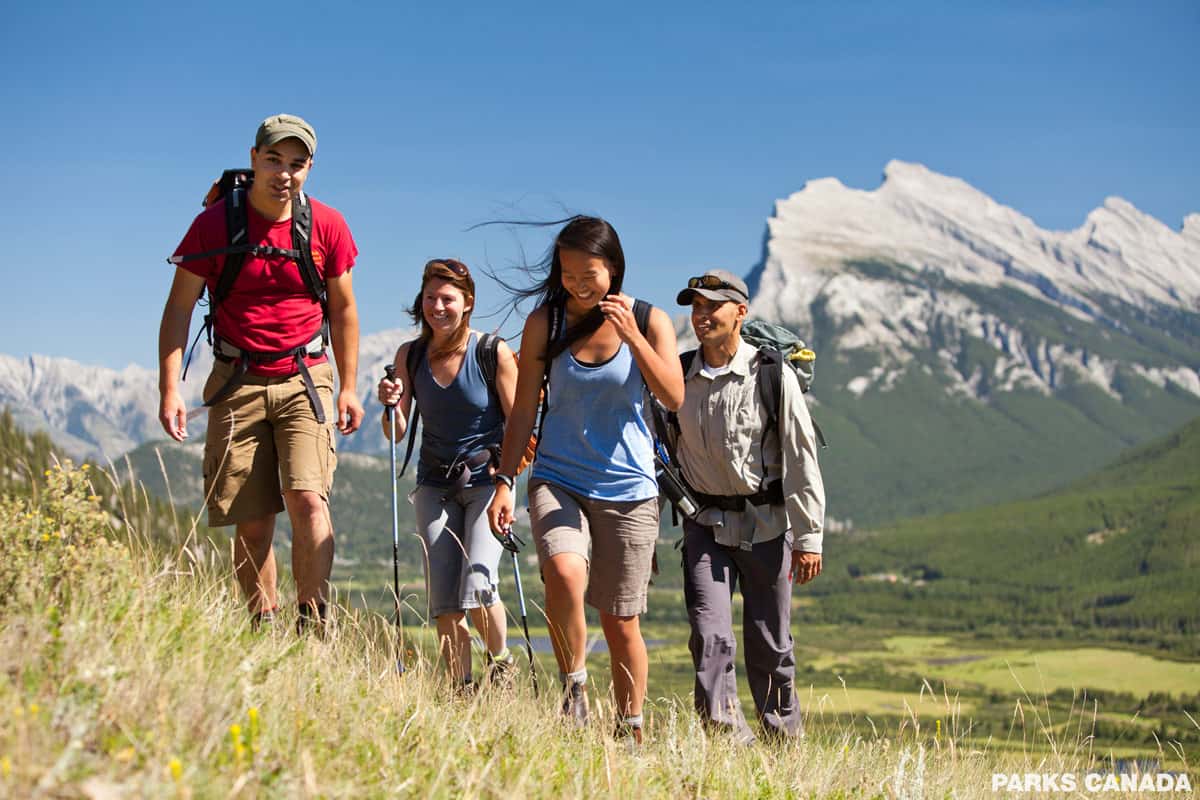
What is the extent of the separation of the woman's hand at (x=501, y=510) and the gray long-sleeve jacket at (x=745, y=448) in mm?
1415

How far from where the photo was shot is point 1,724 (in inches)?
115

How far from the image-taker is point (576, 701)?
5762 mm

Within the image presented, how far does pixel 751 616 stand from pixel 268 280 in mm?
3580

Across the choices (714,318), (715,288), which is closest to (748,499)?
(714,318)

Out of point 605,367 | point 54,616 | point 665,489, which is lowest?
point 54,616

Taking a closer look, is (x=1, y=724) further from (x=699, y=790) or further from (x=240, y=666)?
(x=699, y=790)

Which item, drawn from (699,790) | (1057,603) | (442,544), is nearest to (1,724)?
(699,790)

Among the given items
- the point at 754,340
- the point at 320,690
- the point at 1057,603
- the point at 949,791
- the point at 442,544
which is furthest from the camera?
the point at 1057,603

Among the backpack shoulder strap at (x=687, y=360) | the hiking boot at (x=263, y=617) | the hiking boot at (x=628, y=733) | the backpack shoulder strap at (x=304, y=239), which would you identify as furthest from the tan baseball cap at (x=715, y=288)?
the hiking boot at (x=263, y=617)

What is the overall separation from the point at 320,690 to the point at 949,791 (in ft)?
10.0

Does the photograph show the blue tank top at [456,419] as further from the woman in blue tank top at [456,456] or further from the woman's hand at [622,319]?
the woman's hand at [622,319]

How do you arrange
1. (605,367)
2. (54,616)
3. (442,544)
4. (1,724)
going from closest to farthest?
(1,724) < (54,616) < (605,367) < (442,544)

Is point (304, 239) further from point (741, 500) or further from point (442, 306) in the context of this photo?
point (741, 500)

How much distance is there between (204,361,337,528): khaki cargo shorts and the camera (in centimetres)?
617
